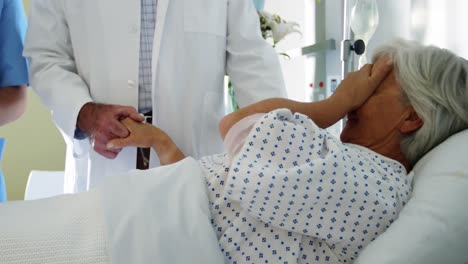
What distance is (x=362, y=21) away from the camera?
7.09ft

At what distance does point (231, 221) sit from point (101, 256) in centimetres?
27

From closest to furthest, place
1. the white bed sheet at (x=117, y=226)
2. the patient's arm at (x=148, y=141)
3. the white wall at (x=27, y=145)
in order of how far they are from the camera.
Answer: the white bed sheet at (x=117, y=226) < the patient's arm at (x=148, y=141) < the white wall at (x=27, y=145)

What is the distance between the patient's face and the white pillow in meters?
0.20

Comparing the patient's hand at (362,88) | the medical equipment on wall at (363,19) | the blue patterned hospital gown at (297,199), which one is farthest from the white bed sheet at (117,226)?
the medical equipment on wall at (363,19)

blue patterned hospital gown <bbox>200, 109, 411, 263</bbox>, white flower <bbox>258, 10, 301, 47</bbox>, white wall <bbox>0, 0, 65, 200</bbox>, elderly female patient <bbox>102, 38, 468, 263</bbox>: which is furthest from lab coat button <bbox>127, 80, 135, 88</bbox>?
white wall <bbox>0, 0, 65, 200</bbox>

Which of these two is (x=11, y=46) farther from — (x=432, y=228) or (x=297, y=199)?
(x=432, y=228)

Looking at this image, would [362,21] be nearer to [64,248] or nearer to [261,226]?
[261,226]

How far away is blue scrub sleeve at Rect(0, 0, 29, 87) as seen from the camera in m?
1.62

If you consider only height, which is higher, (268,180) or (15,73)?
(15,73)

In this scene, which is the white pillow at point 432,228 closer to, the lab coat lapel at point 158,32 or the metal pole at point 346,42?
the lab coat lapel at point 158,32

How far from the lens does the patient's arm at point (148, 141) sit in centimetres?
136

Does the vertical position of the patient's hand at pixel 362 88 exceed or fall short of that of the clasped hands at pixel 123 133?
it exceeds it

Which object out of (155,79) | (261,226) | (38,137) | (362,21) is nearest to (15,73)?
(155,79)

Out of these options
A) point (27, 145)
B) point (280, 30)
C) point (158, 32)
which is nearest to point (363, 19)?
point (280, 30)
